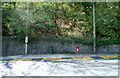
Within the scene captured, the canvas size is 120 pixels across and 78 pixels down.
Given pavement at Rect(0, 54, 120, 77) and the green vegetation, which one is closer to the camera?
pavement at Rect(0, 54, 120, 77)

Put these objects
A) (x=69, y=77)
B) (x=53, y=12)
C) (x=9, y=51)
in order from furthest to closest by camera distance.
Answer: (x=53, y=12)
(x=9, y=51)
(x=69, y=77)

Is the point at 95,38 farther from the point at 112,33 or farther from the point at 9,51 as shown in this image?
the point at 9,51

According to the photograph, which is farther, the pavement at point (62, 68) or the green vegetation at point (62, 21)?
the green vegetation at point (62, 21)

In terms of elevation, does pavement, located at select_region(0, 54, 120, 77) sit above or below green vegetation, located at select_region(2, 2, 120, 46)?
below

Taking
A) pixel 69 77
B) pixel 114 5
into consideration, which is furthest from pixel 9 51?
pixel 114 5

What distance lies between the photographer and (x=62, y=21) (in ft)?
59.4

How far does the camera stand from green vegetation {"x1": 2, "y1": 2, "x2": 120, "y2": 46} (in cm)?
1617

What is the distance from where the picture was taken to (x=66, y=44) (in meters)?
16.3

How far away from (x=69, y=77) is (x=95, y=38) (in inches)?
464

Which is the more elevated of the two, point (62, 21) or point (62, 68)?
point (62, 21)

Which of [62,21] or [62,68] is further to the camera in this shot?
[62,21]

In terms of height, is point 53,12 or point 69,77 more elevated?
point 53,12

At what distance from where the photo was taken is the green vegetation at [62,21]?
53.1ft

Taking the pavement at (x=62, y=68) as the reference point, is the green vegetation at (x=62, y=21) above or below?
above
